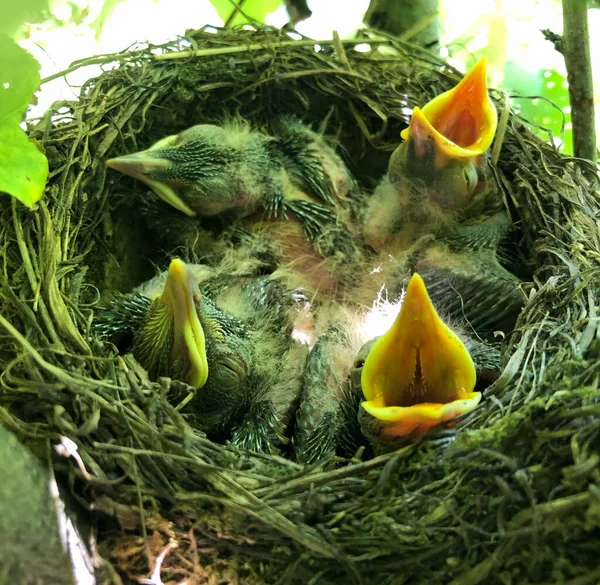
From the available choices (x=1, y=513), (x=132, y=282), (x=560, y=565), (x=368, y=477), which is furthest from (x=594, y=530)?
(x=132, y=282)

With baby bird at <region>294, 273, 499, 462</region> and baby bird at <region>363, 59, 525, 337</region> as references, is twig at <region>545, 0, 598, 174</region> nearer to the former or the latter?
baby bird at <region>363, 59, 525, 337</region>

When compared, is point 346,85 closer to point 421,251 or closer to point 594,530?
point 421,251

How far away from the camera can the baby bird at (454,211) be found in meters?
1.01

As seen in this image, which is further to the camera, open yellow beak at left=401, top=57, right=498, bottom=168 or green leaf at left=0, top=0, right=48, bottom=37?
open yellow beak at left=401, top=57, right=498, bottom=168

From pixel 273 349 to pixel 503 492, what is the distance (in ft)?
1.78

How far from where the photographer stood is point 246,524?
622 mm

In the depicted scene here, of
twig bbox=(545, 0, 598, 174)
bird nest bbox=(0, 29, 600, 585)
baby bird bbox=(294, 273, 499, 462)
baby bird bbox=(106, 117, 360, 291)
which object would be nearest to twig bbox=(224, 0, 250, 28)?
baby bird bbox=(106, 117, 360, 291)

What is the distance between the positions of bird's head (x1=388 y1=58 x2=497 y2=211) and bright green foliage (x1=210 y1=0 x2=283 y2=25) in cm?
49

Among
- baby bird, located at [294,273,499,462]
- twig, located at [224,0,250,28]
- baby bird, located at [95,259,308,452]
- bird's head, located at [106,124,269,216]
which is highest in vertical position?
twig, located at [224,0,250,28]

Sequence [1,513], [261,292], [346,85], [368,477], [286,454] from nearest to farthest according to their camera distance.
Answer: [1,513], [368,477], [286,454], [261,292], [346,85]

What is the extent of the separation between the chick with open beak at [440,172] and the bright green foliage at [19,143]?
1.79 feet

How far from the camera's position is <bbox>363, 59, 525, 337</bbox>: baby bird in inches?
39.6

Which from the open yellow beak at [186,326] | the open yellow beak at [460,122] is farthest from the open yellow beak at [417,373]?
the open yellow beak at [460,122]

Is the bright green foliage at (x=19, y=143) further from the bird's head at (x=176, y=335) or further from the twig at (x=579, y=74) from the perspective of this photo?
the twig at (x=579, y=74)
